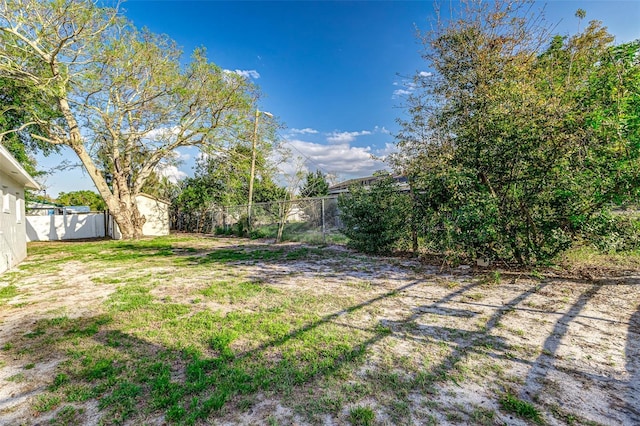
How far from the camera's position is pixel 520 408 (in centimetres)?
178

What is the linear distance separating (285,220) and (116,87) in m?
8.37

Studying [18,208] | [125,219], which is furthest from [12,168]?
[125,219]

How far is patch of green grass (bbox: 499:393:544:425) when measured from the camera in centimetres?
172

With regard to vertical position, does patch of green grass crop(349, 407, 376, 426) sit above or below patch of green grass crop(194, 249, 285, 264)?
below

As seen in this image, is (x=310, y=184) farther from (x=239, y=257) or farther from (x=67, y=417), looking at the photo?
(x=67, y=417)

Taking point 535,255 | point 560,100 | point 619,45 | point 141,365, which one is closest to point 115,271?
point 141,365

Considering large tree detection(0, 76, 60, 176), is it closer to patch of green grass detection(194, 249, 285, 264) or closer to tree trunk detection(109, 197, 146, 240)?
tree trunk detection(109, 197, 146, 240)

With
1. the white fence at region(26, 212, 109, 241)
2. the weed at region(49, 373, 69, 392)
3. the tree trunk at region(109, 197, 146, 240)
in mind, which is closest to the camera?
the weed at region(49, 373, 69, 392)

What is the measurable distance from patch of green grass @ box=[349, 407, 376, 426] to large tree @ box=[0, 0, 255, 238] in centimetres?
1215

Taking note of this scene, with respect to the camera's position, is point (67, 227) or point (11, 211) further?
point (67, 227)

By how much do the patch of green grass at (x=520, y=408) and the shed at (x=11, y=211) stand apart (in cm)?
808

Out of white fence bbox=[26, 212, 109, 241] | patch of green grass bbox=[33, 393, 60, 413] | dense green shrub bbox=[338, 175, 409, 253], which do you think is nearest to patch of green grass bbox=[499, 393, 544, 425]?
patch of green grass bbox=[33, 393, 60, 413]

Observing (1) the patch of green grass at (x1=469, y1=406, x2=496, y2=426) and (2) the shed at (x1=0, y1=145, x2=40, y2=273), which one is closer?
(1) the patch of green grass at (x1=469, y1=406, x2=496, y2=426)

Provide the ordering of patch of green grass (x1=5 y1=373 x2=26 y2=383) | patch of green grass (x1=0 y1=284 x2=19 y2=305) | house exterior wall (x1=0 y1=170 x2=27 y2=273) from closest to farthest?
patch of green grass (x1=5 y1=373 x2=26 y2=383) → patch of green grass (x1=0 y1=284 x2=19 y2=305) → house exterior wall (x1=0 y1=170 x2=27 y2=273)
